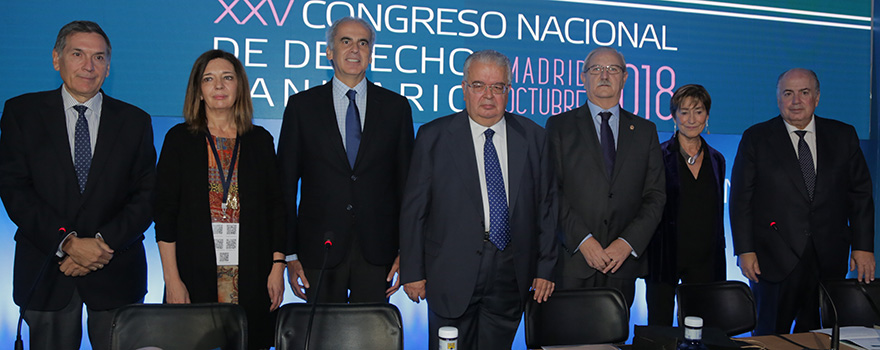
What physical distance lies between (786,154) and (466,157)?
1904mm

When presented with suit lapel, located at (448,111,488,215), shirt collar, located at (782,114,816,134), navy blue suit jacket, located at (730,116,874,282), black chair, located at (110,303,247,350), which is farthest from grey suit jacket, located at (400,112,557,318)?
shirt collar, located at (782,114,816,134)

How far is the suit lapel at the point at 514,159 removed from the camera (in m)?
2.56

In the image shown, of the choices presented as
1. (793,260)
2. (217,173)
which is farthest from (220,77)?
(793,260)

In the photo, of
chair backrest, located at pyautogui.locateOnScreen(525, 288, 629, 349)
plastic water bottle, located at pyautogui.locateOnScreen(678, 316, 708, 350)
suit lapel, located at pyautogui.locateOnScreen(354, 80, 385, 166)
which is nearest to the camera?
plastic water bottle, located at pyautogui.locateOnScreen(678, 316, 708, 350)

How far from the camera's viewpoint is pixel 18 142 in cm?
254

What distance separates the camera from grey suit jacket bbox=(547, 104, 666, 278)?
2.87 meters

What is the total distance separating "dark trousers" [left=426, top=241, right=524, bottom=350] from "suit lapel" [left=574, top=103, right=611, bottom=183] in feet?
2.19

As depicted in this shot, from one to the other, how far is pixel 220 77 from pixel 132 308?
0.99 metres

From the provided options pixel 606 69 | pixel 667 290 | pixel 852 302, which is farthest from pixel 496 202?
pixel 852 302

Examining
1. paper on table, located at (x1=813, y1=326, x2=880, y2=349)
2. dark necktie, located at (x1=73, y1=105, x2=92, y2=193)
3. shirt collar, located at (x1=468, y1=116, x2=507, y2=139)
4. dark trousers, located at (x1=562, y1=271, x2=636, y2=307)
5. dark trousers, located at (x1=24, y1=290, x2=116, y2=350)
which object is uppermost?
shirt collar, located at (x1=468, y1=116, x2=507, y2=139)

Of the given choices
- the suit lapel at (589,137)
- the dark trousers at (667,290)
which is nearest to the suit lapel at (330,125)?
the suit lapel at (589,137)

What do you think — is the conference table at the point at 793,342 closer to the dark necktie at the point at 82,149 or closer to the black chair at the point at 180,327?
the black chair at the point at 180,327

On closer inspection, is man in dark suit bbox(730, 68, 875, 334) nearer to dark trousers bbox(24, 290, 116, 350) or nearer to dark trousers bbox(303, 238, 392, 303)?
dark trousers bbox(303, 238, 392, 303)

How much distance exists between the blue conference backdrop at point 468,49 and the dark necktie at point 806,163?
123 cm
